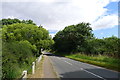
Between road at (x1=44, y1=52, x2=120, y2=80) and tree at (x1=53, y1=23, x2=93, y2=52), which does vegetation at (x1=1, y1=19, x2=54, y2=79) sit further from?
tree at (x1=53, y1=23, x2=93, y2=52)

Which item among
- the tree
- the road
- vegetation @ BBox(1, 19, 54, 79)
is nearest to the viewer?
vegetation @ BBox(1, 19, 54, 79)

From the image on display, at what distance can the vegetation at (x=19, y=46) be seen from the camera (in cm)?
1256

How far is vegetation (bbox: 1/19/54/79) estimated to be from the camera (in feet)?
41.2

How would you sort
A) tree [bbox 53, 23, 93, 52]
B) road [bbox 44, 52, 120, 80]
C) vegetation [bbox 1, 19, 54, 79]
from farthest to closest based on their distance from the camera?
1. tree [bbox 53, 23, 93, 52]
2. road [bbox 44, 52, 120, 80]
3. vegetation [bbox 1, 19, 54, 79]

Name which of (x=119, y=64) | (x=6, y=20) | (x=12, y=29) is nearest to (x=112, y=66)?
(x=119, y=64)

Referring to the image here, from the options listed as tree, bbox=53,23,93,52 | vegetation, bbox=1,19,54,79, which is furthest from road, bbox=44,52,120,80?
tree, bbox=53,23,93,52

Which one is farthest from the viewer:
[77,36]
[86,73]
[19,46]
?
[77,36]

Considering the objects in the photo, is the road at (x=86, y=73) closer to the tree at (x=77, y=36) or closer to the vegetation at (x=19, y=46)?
the vegetation at (x=19, y=46)

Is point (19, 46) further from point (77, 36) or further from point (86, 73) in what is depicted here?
point (77, 36)

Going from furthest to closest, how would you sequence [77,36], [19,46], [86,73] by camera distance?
[77,36]
[19,46]
[86,73]

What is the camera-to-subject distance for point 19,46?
57.2ft

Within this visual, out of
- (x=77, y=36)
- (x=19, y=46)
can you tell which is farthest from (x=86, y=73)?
(x=77, y=36)

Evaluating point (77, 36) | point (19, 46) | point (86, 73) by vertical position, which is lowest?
point (86, 73)

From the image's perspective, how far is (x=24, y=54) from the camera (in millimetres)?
17938
